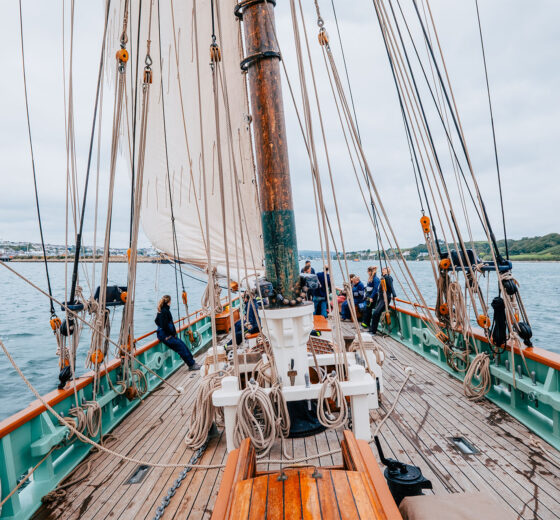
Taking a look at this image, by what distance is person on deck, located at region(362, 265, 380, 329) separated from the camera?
6684mm

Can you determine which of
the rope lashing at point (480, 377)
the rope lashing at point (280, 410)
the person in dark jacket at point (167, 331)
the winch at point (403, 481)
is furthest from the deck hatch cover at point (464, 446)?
the person in dark jacket at point (167, 331)

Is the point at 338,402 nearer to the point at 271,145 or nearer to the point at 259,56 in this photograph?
the point at 271,145

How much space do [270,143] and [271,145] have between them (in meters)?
0.01

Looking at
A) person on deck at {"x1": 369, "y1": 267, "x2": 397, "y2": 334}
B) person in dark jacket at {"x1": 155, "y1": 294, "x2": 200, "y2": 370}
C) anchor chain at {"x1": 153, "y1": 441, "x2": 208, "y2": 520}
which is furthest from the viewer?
person on deck at {"x1": 369, "y1": 267, "x2": 397, "y2": 334}

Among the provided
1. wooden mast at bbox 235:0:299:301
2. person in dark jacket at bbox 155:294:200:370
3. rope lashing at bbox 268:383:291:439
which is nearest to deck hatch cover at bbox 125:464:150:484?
rope lashing at bbox 268:383:291:439

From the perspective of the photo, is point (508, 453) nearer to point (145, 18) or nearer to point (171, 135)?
point (171, 135)

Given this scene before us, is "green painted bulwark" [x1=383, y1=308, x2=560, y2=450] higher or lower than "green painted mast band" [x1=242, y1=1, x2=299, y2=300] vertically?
lower

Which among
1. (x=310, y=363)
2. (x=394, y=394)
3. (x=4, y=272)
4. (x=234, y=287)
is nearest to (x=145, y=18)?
(x=234, y=287)

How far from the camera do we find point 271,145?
247 centimetres

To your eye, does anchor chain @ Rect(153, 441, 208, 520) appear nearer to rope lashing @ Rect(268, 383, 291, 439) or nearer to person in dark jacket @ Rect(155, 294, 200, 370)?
rope lashing @ Rect(268, 383, 291, 439)

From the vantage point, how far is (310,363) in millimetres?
3111

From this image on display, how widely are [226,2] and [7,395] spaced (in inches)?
332

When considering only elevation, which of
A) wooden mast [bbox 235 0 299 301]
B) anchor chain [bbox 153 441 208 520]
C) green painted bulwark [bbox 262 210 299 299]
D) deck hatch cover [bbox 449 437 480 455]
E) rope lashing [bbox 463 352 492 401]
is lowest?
deck hatch cover [bbox 449 437 480 455]

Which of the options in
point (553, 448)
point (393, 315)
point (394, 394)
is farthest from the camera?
point (393, 315)
